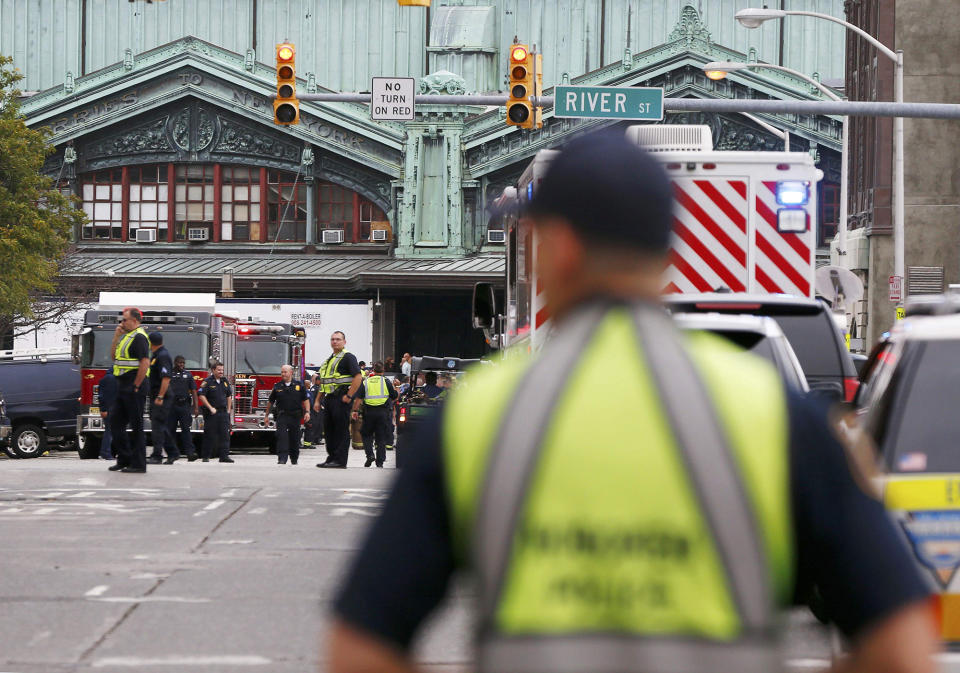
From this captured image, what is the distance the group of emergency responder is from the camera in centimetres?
2006

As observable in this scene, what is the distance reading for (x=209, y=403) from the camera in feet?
96.1

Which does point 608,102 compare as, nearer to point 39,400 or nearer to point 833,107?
point 833,107

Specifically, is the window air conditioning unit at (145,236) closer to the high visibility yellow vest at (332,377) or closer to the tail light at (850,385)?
the high visibility yellow vest at (332,377)

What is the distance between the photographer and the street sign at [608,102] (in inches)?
893

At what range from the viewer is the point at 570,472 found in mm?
2408

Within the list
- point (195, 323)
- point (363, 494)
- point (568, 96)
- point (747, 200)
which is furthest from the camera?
point (195, 323)

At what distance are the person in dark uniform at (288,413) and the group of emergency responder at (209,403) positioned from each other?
2cm

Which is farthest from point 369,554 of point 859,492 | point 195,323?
point 195,323

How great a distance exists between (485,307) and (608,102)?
5.20 meters

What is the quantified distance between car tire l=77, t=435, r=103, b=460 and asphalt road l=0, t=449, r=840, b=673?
40.0ft

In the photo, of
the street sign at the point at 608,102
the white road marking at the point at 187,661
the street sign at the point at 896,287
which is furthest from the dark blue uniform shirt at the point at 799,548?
the street sign at the point at 896,287

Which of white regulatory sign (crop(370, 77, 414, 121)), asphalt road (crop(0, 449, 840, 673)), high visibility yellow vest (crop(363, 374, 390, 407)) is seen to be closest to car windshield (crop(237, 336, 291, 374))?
high visibility yellow vest (crop(363, 374, 390, 407))

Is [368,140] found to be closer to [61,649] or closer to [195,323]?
[195,323]

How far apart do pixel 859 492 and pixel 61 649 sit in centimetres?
677
